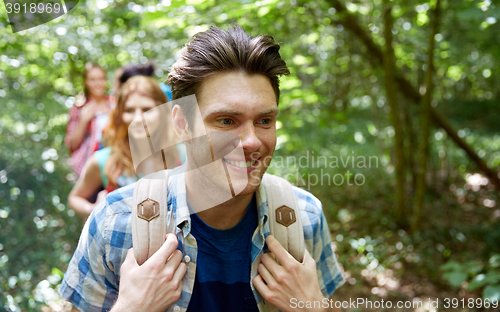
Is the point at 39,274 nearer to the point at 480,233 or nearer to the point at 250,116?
the point at 250,116

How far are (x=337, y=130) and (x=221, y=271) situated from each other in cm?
601

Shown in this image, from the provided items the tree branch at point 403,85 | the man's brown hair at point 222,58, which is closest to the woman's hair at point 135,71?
the man's brown hair at point 222,58

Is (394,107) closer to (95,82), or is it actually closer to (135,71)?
(135,71)

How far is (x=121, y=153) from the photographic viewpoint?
2.55 meters

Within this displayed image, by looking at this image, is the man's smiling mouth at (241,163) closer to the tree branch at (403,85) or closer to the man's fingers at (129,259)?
the man's fingers at (129,259)

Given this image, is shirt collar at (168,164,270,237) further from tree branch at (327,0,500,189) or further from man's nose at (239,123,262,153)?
tree branch at (327,0,500,189)

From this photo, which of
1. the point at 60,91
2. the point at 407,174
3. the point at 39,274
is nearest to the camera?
the point at 39,274

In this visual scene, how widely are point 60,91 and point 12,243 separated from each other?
3954 mm

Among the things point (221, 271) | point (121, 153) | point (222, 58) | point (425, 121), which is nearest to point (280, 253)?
point (221, 271)

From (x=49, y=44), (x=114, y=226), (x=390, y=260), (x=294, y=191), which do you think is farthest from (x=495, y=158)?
(x=49, y=44)

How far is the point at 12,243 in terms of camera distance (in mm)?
3621

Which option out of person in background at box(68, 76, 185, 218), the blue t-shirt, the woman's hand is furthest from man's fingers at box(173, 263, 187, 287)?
the woman's hand

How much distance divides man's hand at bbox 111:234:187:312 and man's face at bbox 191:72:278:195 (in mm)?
380

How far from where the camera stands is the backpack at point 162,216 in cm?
132
